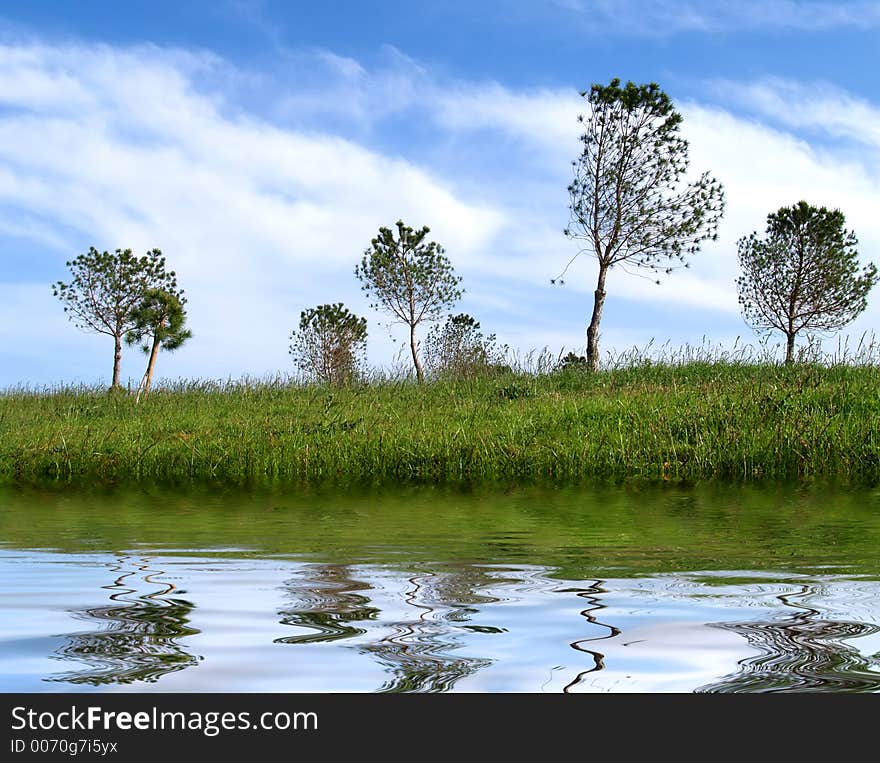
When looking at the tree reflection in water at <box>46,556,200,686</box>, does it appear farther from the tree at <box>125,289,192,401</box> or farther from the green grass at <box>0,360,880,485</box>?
the tree at <box>125,289,192,401</box>

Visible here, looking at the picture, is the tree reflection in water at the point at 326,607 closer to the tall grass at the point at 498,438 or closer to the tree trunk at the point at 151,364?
the tall grass at the point at 498,438

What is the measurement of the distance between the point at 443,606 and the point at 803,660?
3.79ft

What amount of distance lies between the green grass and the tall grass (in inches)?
1.1

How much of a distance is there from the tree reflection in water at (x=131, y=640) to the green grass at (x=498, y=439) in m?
7.96

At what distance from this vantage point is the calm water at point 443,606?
201 centimetres

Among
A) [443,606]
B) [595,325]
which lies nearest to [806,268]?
[595,325]

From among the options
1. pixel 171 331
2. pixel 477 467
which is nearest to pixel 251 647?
pixel 477 467

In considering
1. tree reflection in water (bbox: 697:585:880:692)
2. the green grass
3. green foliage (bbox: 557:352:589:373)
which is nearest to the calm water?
tree reflection in water (bbox: 697:585:880:692)

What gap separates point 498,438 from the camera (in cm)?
1217

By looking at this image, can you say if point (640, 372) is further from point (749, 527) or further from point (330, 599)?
point (330, 599)

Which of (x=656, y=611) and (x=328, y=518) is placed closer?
(x=656, y=611)

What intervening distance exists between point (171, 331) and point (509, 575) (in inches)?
856

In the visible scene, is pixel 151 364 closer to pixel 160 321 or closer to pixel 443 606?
pixel 160 321
